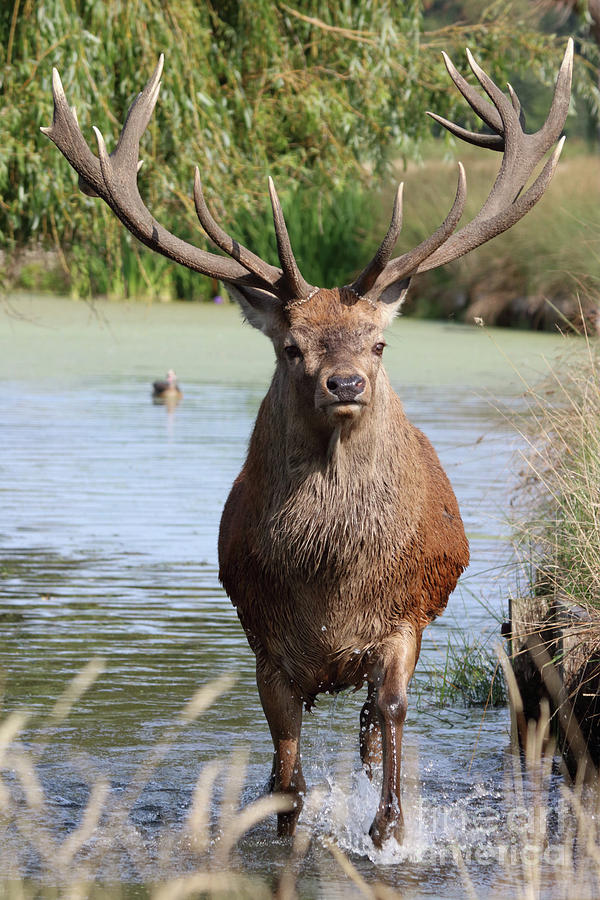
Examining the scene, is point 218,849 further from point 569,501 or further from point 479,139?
point 479,139

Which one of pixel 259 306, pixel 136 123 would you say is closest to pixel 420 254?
pixel 259 306

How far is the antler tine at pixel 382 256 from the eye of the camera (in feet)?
17.1

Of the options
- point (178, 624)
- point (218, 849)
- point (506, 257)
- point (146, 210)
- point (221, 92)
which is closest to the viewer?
point (218, 849)

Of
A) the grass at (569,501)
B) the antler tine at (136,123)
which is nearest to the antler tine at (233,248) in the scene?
the antler tine at (136,123)

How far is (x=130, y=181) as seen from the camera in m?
5.87

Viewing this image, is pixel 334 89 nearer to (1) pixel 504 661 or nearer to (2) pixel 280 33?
(2) pixel 280 33

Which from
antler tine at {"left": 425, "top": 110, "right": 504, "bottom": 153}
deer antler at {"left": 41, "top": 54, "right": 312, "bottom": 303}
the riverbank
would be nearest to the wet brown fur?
deer antler at {"left": 41, "top": 54, "right": 312, "bottom": 303}

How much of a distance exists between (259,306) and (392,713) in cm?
151

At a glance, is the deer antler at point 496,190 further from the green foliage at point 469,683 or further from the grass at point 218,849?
the green foliage at point 469,683

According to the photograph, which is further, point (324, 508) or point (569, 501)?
point (569, 501)

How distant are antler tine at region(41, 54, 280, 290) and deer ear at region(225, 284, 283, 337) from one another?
0.06 meters

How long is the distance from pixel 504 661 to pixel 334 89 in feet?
24.2

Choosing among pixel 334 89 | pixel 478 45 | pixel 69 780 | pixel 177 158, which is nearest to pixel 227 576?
pixel 69 780

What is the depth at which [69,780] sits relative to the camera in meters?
5.73
